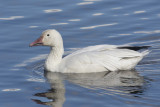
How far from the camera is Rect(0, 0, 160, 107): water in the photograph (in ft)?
34.1

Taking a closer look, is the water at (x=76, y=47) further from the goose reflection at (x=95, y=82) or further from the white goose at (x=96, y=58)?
the white goose at (x=96, y=58)

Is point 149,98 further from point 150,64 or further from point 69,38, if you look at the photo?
point 69,38

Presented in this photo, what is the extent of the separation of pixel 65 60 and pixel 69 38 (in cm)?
232

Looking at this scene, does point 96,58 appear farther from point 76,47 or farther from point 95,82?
point 76,47

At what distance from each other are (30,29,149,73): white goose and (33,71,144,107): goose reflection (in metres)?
0.15

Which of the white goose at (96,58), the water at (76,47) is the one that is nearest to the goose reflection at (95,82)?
the water at (76,47)

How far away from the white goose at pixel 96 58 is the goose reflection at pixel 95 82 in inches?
6.0

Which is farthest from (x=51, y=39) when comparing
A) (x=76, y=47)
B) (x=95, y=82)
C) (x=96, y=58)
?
(x=95, y=82)

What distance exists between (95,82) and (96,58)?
98 cm

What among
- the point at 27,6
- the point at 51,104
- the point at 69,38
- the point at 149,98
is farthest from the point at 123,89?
the point at 27,6

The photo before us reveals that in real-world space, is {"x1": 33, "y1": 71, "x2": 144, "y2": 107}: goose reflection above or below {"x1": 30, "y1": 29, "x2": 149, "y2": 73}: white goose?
below

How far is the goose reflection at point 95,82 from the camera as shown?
1060 centimetres

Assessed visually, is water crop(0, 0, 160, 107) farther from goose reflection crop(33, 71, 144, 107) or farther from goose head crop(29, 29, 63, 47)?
goose head crop(29, 29, 63, 47)

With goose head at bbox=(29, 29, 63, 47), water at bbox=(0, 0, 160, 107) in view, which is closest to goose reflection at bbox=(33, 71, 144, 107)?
water at bbox=(0, 0, 160, 107)
